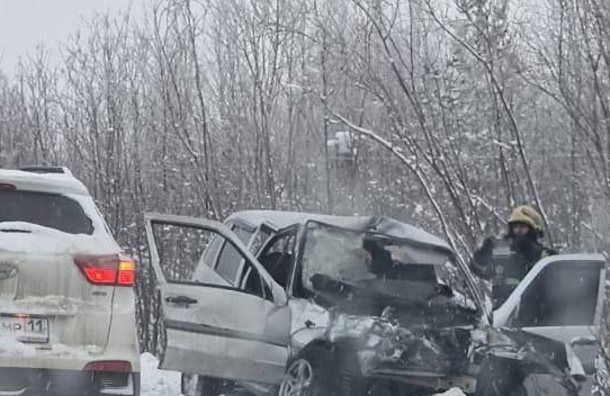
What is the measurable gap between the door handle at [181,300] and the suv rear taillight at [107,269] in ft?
6.03

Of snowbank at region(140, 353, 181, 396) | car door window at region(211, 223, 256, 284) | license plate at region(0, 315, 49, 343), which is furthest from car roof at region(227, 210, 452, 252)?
license plate at region(0, 315, 49, 343)

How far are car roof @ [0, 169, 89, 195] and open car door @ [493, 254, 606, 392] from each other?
11.6ft

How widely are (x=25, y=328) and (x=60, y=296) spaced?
252 mm

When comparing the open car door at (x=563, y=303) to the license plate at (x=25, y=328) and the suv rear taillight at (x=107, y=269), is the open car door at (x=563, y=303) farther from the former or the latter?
the license plate at (x=25, y=328)

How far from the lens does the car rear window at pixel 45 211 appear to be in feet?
19.4

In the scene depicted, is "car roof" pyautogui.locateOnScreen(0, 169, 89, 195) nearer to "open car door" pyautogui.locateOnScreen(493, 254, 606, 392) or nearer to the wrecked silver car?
the wrecked silver car

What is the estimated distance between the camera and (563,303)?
8.05 metres

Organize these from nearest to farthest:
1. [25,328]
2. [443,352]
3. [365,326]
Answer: [25,328]
[365,326]
[443,352]

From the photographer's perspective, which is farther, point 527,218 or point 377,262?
point 527,218

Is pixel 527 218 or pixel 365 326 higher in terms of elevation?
pixel 527 218

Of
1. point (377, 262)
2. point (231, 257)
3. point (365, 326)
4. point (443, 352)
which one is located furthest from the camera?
point (231, 257)

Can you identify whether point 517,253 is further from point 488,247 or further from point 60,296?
point 60,296

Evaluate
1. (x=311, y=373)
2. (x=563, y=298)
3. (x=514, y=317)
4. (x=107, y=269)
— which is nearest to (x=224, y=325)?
(x=311, y=373)

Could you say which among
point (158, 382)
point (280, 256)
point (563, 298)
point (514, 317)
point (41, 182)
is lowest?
point (158, 382)
